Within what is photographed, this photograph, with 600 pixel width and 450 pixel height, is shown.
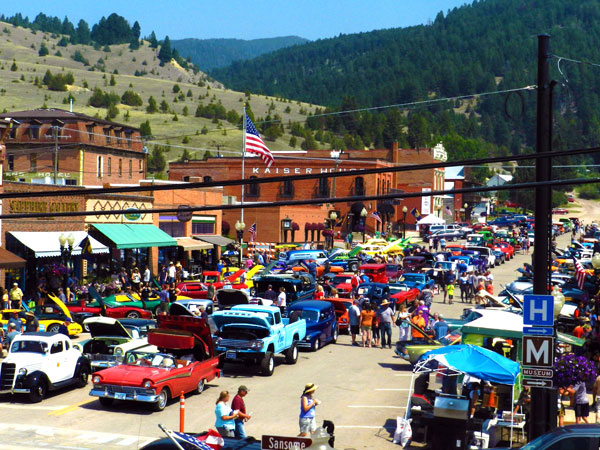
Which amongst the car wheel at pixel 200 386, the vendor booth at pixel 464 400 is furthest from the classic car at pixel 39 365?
the vendor booth at pixel 464 400

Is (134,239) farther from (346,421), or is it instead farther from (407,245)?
(346,421)

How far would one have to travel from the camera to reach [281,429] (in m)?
17.4

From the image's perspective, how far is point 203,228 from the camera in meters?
58.9

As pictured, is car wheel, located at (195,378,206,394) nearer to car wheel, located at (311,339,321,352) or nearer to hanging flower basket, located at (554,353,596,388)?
car wheel, located at (311,339,321,352)

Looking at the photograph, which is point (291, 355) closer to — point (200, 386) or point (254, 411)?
point (200, 386)

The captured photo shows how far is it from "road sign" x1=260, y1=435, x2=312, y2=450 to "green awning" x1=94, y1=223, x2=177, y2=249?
33197mm

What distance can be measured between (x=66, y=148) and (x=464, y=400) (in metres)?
57.4

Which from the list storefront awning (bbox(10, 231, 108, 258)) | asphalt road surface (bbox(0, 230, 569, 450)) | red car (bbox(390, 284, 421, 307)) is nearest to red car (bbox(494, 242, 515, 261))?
red car (bbox(390, 284, 421, 307))

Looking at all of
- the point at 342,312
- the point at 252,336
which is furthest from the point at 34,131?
the point at 252,336

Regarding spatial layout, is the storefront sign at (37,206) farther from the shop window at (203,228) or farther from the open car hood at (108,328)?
the open car hood at (108,328)

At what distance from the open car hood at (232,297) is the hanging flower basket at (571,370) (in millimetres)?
13615

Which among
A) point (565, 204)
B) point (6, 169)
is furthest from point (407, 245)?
point (565, 204)

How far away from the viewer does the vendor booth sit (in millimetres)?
15727

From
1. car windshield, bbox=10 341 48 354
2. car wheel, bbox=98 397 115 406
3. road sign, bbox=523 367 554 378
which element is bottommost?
car wheel, bbox=98 397 115 406
